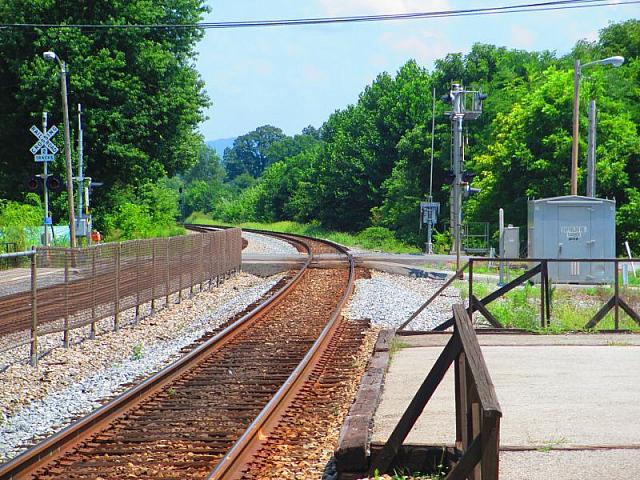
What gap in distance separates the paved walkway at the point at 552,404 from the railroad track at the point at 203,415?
3.60 ft

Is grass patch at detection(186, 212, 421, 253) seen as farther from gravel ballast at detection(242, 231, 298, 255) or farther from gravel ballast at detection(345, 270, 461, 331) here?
gravel ballast at detection(345, 270, 461, 331)

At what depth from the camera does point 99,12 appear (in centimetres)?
4288

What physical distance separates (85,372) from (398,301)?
9.60m

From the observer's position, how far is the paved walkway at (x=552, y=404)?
618 centimetres

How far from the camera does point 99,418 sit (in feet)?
28.3

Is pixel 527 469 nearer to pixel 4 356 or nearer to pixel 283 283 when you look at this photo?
pixel 4 356

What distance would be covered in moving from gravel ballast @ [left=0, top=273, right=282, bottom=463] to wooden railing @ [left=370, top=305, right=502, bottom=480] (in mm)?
3482

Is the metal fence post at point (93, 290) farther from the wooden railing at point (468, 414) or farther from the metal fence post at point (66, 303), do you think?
the wooden railing at point (468, 414)

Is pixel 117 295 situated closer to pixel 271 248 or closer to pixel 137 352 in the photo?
pixel 137 352

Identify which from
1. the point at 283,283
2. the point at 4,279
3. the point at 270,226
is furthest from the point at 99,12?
the point at 270,226

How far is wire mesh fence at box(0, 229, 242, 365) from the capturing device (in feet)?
41.3

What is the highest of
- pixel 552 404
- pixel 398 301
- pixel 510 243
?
pixel 510 243

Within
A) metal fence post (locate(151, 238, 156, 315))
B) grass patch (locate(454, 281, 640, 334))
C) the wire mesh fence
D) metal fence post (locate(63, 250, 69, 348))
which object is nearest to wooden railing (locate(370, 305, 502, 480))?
the wire mesh fence

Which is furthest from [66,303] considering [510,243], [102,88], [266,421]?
[102,88]
